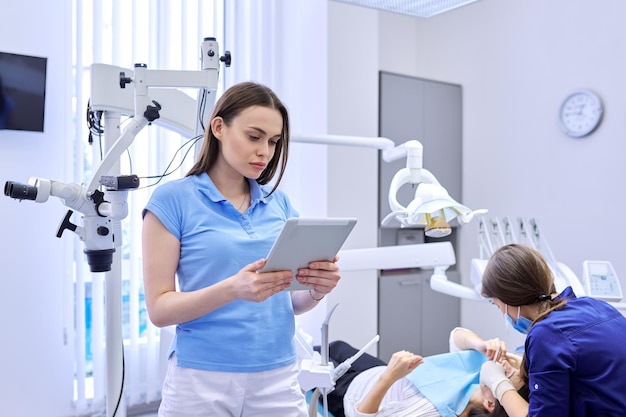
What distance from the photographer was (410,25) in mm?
4168

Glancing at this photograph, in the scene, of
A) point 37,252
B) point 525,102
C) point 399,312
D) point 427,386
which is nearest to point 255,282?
point 427,386

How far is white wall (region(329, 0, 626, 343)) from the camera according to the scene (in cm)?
296

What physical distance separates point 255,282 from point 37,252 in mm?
2059

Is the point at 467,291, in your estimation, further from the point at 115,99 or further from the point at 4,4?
the point at 4,4

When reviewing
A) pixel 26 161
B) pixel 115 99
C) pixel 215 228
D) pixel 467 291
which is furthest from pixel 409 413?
pixel 26 161

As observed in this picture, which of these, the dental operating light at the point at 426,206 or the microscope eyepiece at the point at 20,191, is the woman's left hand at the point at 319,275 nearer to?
the dental operating light at the point at 426,206

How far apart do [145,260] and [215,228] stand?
143 mm

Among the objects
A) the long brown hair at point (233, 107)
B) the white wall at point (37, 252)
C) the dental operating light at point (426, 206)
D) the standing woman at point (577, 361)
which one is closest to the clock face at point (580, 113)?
the dental operating light at point (426, 206)

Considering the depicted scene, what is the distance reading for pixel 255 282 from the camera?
93 cm

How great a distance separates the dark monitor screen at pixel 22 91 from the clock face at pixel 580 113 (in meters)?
2.81

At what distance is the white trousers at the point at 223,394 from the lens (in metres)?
1.01

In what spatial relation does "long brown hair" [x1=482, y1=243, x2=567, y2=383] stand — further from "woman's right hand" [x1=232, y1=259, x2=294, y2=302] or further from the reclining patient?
"woman's right hand" [x1=232, y1=259, x2=294, y2=302]

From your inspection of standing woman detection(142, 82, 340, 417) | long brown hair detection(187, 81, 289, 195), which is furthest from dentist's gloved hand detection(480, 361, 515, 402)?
long brown hair detection(187, 81, 289, 195)

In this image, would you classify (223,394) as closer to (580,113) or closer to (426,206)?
(426,206)
